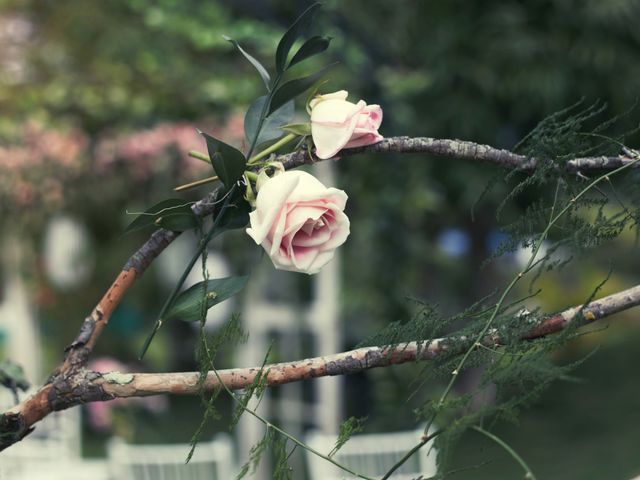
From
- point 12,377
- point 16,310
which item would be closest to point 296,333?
point 16,310

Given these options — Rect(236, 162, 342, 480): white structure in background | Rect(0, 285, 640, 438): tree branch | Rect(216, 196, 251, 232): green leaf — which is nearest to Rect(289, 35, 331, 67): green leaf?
Rect(216, 196, 251, 232): green leaf

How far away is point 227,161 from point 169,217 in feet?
0.21

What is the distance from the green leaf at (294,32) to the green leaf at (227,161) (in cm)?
7

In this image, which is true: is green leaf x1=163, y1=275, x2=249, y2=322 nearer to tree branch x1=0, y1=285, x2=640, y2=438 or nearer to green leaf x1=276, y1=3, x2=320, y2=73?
tree branch x1=0, y1=285, x2=640, y2=438

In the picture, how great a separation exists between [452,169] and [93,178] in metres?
1.74

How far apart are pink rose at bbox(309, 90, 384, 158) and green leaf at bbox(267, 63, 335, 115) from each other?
0.08 feet

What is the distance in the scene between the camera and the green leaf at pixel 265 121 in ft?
2.47

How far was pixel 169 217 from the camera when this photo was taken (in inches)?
28.5

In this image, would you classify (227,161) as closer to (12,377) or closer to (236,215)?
(236,215)

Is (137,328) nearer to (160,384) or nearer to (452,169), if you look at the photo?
(452,169)

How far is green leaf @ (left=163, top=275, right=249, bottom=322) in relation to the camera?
73cm

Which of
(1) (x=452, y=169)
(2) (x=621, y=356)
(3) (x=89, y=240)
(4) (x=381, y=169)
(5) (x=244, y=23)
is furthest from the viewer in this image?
(2) (x=621, y=356)

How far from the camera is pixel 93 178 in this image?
4.64 meters

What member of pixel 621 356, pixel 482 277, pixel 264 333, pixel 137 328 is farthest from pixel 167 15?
pixel 621 356
